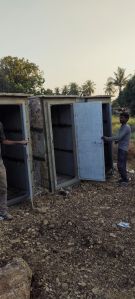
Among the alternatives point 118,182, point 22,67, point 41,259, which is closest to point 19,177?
point 118,182

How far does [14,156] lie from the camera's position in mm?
8828

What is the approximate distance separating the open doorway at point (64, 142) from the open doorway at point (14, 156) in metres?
1.22

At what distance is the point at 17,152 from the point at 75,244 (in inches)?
129

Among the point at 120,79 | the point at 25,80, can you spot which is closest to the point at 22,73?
the point at 25,80

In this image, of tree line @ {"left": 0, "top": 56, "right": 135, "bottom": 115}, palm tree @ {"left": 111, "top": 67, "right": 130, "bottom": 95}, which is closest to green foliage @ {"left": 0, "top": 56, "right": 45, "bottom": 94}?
tree line @ {"left": 0, "top": 56, "right": 135, "bottom": 115}

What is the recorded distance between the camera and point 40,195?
8.62 meters

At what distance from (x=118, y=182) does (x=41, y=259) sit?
4.68m

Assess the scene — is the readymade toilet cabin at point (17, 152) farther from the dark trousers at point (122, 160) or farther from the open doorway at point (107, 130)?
the open doorway at point (107, 130)

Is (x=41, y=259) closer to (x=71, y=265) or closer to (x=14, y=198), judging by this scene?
(x=71, y=265)

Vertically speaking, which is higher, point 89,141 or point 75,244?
point 89,141

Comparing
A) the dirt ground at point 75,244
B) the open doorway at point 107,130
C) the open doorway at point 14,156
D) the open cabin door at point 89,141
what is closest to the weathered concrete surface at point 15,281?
the dirt ground at point 75,244

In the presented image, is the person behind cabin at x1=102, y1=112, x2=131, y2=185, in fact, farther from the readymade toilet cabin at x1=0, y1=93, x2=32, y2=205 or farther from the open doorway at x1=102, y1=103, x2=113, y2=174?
the readymade toilet cabin at x1=0, y1=93, x2=32, y2=205

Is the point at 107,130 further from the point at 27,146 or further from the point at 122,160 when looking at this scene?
the point at 27,146

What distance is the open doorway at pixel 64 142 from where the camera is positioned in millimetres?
9875
